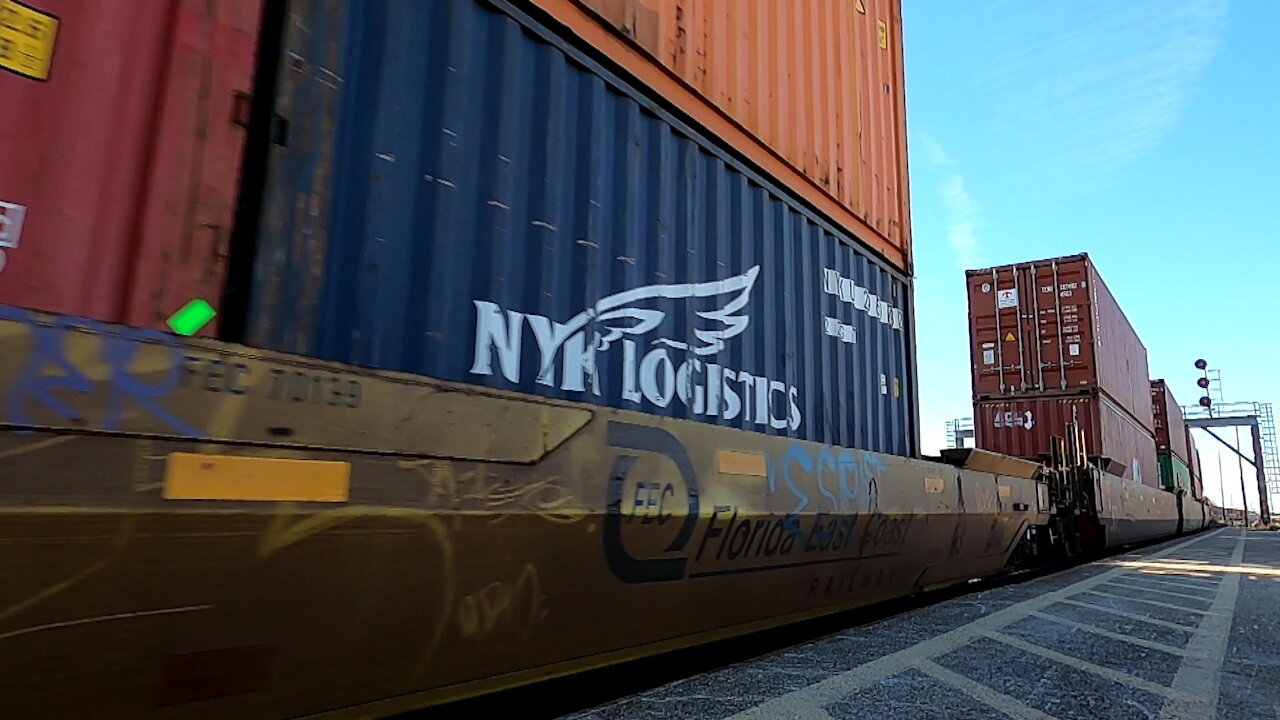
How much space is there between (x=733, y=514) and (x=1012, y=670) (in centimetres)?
139

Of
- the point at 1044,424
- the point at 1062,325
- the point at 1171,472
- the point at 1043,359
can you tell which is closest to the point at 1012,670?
the point at 1044,424

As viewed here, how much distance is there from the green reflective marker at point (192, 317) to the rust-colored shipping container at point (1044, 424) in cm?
1377

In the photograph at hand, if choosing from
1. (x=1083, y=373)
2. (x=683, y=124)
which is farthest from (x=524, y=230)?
(x=1083, y=373)

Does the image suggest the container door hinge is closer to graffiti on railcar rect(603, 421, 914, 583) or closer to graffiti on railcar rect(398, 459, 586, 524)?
graffiti on railcar rect(398, 459, 586, 524)

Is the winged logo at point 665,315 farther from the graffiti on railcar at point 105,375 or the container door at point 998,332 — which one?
the container door at point 998,332

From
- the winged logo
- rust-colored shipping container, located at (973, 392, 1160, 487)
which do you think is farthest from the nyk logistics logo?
rust-colored shipping container, located at (973, 392, 1160, 487)

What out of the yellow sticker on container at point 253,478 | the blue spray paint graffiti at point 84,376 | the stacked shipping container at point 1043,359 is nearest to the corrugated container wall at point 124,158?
the blue spray paint graffiti at point 84,376

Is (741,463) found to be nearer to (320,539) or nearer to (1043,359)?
(320,539)

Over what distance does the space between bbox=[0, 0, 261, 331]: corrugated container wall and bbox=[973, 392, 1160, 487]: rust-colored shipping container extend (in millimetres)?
13794

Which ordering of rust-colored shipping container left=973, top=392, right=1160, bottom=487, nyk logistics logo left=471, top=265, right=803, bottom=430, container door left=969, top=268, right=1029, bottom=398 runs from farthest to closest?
container door left=969, top=268, right=1029, bottom=398
rust-colored shipping container left=973, top=392, right=1160, bottom=487
nyk logistics logo left=471, top=265, right=803, bottom=430

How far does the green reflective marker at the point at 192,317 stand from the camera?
1.84 m

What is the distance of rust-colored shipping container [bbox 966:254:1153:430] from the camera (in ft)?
45.5

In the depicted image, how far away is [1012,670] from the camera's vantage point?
123 inches

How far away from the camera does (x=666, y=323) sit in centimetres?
340
